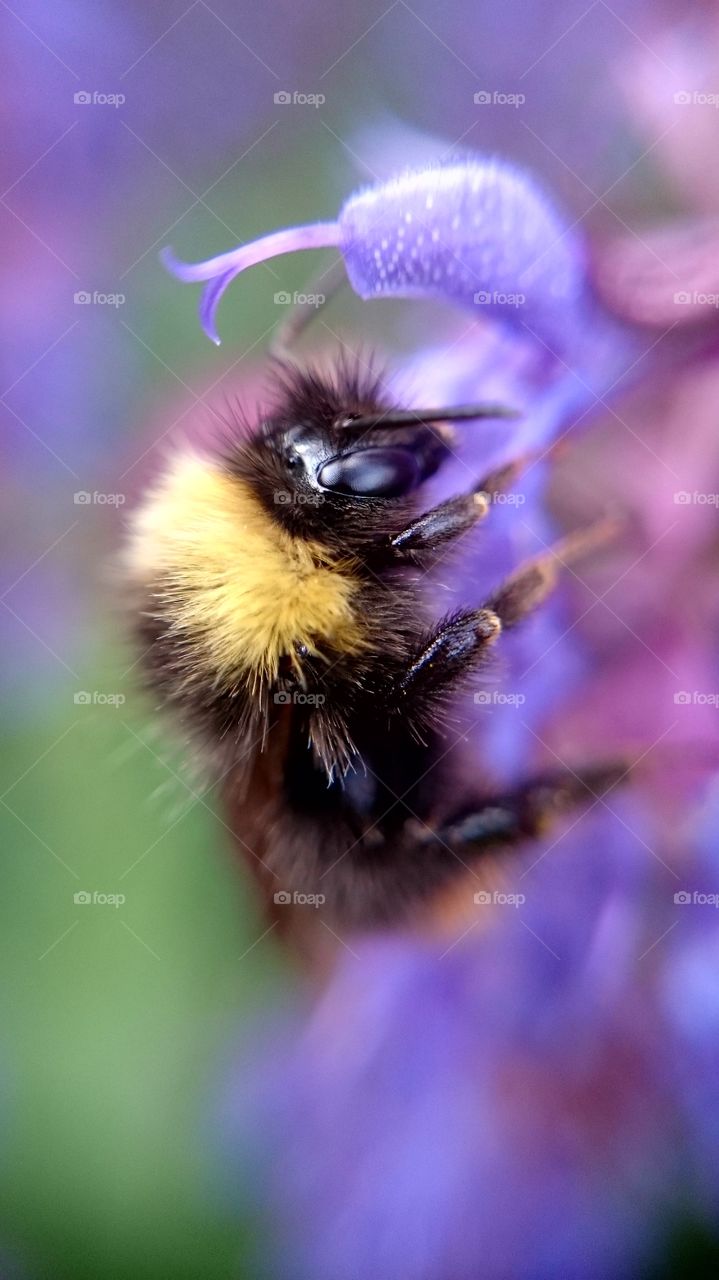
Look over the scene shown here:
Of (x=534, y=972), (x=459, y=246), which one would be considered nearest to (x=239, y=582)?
(x=459, y=246)

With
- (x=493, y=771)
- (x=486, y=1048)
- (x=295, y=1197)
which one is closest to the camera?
(x=493, y=771)

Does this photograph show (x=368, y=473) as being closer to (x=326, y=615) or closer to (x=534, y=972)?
(x=326, y=615)

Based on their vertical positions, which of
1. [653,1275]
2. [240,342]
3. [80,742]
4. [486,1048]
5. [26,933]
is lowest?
[653,1275]

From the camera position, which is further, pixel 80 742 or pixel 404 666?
pixel 80 742

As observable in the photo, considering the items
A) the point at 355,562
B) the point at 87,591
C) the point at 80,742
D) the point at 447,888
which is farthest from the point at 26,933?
the point at 355,562

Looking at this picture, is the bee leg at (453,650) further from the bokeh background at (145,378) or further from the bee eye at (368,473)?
the bokeh background at (145,378)

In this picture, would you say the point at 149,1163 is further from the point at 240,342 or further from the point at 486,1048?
the point at 240,342

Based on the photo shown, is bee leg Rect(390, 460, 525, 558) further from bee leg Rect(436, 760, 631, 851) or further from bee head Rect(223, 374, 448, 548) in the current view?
bee leg Rect(436, 760, 631, 851)

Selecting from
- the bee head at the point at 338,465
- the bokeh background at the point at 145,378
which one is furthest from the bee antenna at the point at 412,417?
the bokeh background at the point at 145,378
